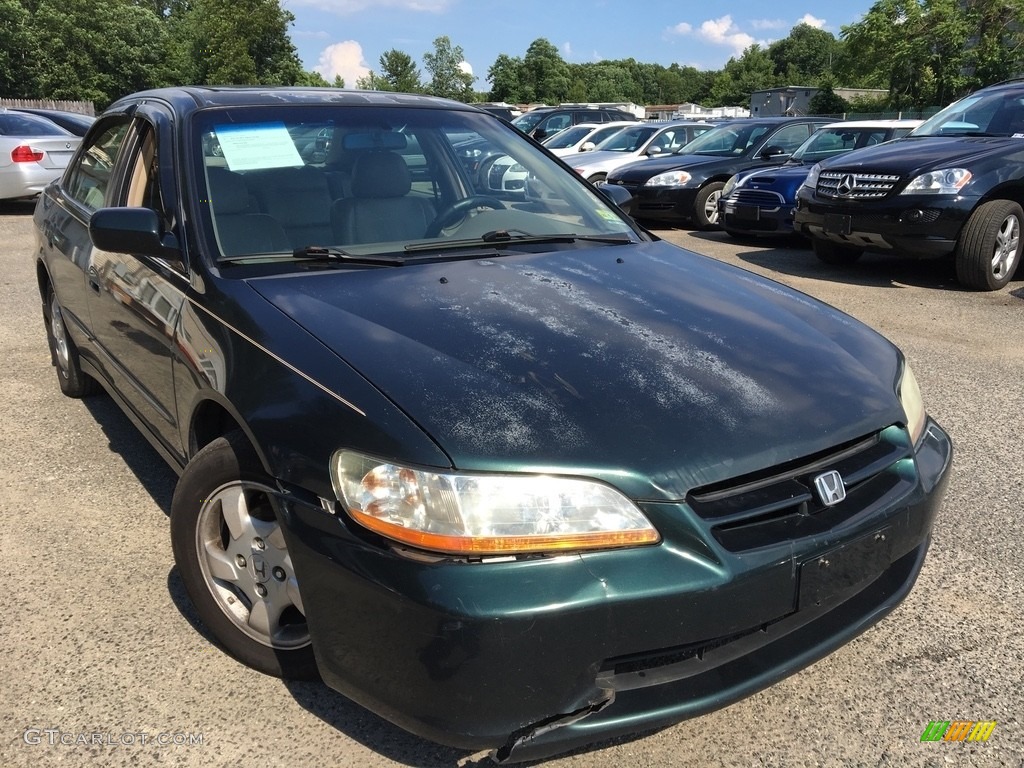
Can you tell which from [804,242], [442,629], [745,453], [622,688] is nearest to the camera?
[442,629]

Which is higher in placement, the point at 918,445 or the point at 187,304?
the point at 187,304

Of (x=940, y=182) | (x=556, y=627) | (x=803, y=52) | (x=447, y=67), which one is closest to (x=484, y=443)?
(x=556, y=627)

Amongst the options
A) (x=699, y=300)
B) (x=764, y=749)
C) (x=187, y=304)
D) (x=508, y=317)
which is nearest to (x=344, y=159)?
(x=187, y=304)

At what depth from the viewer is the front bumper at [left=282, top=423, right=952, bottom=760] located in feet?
5.67

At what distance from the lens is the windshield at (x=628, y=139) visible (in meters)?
14.1

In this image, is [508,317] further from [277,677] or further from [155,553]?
[155,553]

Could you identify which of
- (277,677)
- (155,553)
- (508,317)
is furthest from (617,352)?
(155,553)

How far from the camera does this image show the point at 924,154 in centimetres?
746

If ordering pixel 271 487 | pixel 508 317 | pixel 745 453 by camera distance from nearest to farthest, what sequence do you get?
pixel 745 453, pixel 271 487, pixel 508 317

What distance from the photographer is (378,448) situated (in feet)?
6.12

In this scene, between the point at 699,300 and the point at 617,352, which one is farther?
the point at 699,300

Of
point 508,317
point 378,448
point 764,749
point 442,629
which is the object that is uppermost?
point 508,317

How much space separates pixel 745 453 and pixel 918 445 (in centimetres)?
74

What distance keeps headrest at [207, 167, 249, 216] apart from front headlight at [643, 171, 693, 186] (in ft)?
30.2
